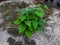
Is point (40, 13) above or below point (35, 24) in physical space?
above

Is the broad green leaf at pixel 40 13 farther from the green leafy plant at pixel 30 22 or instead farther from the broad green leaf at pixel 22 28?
the broad green leaf at pixel 22 28

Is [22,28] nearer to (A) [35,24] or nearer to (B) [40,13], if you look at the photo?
(A) [35,24]

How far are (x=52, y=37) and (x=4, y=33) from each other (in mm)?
821

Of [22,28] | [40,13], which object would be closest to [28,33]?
[22,28]

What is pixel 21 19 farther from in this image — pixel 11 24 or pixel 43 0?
pixel 43 0

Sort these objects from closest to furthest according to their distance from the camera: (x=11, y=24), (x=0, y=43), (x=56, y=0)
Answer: (x=0, y=43) < (x=11, y=24) < (x=56, y=0)

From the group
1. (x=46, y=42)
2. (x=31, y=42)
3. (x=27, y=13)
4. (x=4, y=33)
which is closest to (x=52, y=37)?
(x=46, y=42)

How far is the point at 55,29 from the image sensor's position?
304cm

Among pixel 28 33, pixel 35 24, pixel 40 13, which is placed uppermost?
pixel 40 13

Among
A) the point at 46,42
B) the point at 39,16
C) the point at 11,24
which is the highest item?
the point at 39,16

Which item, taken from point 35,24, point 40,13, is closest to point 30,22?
point 35,24

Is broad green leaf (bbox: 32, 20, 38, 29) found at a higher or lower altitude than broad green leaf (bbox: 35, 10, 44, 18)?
lower

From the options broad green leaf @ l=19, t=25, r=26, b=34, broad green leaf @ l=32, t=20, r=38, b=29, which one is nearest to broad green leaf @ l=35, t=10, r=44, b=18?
broad green leaf @ l=32, t=20, r=38, b=29

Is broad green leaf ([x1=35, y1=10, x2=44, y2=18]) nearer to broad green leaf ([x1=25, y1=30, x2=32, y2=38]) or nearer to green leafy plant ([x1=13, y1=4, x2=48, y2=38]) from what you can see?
green leafy plant ([x1=13, y1=4, x2=48, y2=38])
